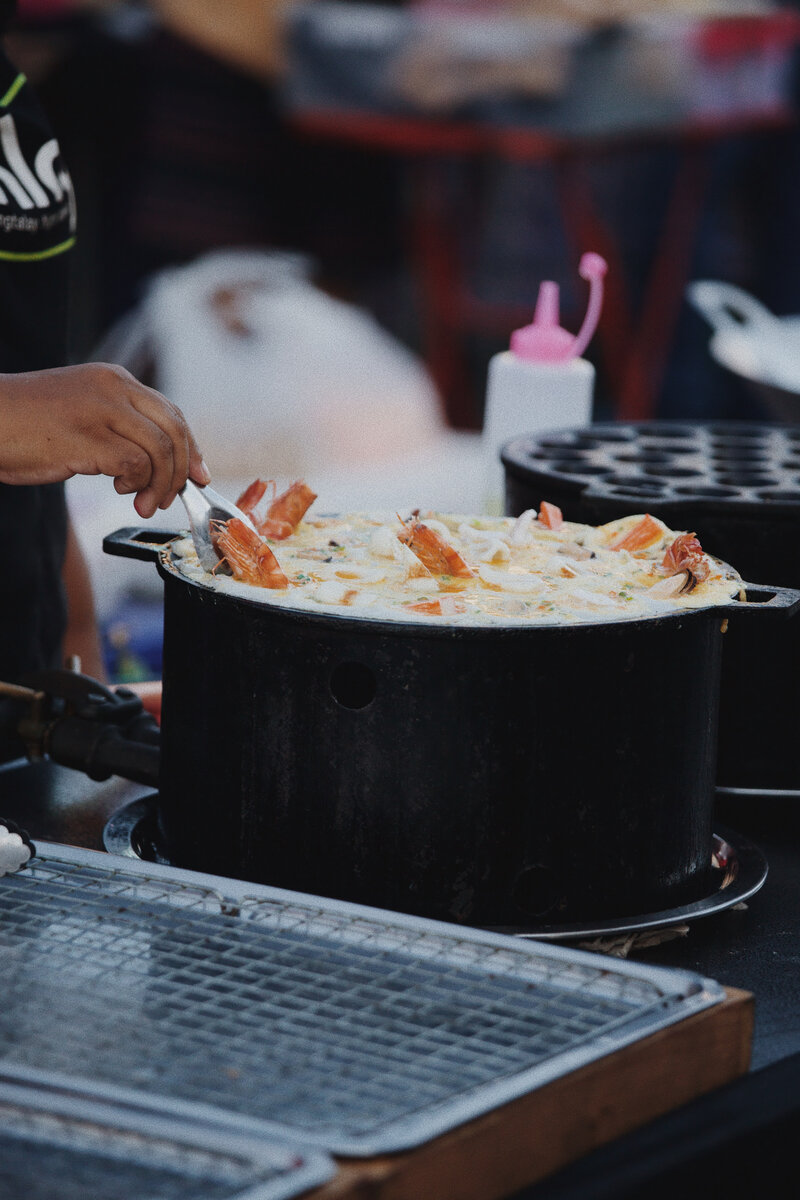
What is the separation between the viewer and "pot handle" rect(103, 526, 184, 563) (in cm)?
133

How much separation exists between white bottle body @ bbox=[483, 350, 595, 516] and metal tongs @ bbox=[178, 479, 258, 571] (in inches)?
29.3

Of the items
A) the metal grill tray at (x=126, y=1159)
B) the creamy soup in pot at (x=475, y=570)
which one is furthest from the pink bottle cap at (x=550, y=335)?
the metal grill tray at (x=126, y=1159)

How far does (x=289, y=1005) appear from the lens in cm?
93

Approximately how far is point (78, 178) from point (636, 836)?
149 inches

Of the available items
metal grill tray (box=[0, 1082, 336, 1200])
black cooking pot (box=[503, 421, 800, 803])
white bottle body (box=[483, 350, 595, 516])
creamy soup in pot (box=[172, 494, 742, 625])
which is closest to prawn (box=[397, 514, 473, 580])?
creamy soup in pot (box=[172, 494, 742, 625])

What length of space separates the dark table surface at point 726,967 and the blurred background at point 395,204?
6.04 ft

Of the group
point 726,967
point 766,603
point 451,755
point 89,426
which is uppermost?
point 89,426

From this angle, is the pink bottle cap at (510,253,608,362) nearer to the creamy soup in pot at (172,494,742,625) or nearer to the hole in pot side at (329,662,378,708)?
the creamy soup in pot at (172,494,742,625)

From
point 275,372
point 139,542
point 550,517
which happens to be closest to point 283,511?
point 139,542

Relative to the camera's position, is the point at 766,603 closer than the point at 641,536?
Yes

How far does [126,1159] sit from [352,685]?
440 millimetres

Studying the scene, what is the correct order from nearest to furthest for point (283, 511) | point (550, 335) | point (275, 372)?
point (283, 511), point (550, 335), point (275, 372)

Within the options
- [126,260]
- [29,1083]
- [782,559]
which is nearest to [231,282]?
[126,260]

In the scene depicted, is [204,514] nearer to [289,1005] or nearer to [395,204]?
Result: [289,1005]
